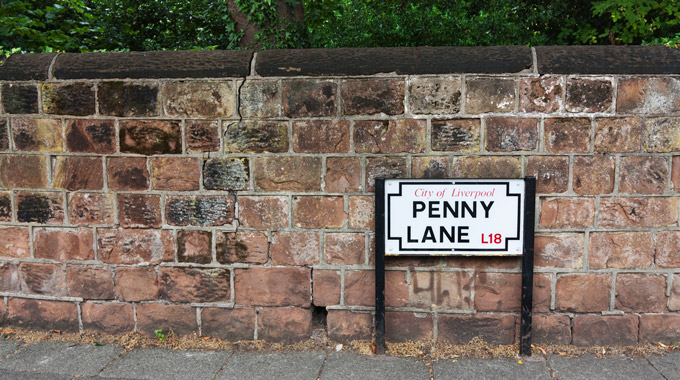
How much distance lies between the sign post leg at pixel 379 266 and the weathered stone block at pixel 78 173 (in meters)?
1.83

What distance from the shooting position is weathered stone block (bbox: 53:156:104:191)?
10.9 feet

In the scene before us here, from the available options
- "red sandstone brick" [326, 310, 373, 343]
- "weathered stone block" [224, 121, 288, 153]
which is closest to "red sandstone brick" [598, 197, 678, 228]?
"red sandstone brick" [326, 310, 373, 343]

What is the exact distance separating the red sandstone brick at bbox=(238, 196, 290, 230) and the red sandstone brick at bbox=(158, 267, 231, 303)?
0.38 metres

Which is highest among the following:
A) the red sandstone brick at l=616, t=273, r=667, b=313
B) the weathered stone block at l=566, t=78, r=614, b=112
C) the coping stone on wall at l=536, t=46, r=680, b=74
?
the coping stone on wall at l=536, t=46, r=680, b=74

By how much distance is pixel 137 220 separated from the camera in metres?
3.33

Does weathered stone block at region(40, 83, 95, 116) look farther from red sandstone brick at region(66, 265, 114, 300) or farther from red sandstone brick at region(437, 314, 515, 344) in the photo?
red sandstone brick at region(437, 314, 515, 344)

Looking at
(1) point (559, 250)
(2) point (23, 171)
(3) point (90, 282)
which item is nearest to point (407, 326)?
(1) point (559, 250)

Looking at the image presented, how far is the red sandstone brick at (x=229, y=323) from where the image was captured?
131 inches

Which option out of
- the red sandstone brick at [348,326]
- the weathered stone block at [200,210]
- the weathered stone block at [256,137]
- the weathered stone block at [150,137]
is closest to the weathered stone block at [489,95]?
the weathered stone block at [256,137]

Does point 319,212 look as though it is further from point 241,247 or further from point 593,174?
point 593,174

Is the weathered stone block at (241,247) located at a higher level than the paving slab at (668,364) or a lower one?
higher

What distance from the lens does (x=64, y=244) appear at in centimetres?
342

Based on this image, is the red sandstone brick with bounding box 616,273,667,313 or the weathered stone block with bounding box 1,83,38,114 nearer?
the red sandstone brick with bounding box 616,273,667,313

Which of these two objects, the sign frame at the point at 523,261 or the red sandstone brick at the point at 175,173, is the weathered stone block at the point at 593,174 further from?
the red sandstone brick at the point at 175,173
